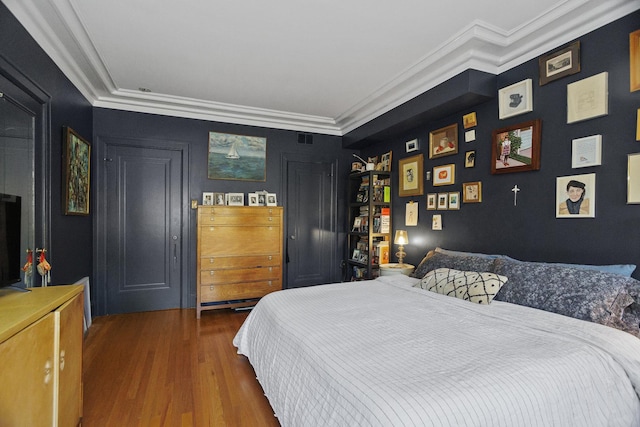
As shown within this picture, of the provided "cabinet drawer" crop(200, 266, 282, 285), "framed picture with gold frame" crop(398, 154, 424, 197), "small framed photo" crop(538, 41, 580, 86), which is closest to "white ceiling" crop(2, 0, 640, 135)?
"small framed photo" crop(538, 41, 580, 86)

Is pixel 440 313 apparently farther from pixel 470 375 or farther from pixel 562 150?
pixel 562 150

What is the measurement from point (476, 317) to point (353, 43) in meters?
2.26

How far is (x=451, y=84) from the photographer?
2.90 meters

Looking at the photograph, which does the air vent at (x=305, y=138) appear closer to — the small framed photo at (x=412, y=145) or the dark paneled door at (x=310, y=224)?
the dark paneled door at (x=310, y=224)

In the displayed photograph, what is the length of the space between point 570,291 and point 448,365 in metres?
1.15

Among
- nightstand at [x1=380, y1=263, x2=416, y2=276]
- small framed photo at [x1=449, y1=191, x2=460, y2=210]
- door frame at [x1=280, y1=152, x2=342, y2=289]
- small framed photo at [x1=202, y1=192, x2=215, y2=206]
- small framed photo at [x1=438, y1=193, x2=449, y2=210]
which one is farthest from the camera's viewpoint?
door frame at [x1=280, y1=152, x2=342, y2=289]

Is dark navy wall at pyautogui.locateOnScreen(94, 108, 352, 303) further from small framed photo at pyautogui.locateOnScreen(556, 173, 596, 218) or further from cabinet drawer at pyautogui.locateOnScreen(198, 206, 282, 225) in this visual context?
small framed photo at pyautogui.locateOnScreen(556, 173, 596, 218)

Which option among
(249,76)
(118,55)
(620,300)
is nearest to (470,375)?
(620,300)

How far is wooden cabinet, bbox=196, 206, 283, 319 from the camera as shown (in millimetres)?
3770

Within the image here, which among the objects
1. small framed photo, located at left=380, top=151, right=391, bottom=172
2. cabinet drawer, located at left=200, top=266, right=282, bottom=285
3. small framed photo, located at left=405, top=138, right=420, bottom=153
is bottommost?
cabinet drawer, located at left=200, top=266, right=282, bottom=285

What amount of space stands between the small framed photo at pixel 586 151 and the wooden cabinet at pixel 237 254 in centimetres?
302

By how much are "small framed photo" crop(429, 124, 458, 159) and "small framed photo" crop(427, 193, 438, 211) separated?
424mm

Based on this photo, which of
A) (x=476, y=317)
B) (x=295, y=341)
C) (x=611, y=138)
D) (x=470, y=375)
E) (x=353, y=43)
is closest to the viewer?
(x=470, y=375)

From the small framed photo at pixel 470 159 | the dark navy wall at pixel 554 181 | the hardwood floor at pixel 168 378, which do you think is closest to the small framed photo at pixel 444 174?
the dark navy wall at pixel 554 181
